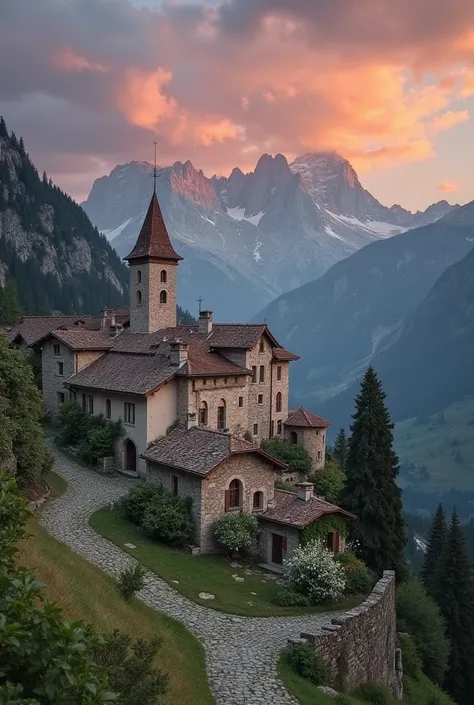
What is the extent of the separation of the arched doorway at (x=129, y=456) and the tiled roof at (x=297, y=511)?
12.0m

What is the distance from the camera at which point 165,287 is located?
50.9 meters

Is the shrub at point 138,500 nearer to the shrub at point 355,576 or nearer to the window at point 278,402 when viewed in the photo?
the shrub at point 355,576

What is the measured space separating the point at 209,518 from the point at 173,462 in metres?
3.46

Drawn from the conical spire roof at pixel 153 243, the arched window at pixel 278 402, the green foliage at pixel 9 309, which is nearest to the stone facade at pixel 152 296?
the conical spire roof at pixel 153 243

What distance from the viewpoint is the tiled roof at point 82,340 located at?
46562mm

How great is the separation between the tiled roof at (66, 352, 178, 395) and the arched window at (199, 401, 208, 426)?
3.40 meters

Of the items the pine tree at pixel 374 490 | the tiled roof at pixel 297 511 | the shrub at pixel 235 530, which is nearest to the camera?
the shrub at pixel 235 530

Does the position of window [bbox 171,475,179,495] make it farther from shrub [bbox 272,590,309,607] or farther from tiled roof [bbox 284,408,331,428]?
tiled roof [bbox 284,408,331,428]

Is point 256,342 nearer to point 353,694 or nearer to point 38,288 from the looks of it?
point 353,694

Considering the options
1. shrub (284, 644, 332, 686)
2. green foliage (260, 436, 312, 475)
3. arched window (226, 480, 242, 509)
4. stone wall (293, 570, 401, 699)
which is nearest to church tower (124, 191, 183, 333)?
green foliage (260, 436, 312, 475)

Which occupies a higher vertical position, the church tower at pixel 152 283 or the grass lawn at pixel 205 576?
the church tower at pixel 152 283

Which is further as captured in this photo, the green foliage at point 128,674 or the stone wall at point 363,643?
the stone wall at point 363,643

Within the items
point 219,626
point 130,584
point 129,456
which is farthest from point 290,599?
point 129,456

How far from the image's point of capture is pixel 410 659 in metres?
31.9
